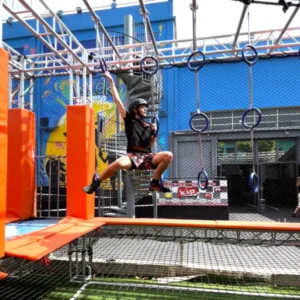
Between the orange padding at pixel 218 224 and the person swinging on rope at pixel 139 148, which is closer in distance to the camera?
the person swinging on rope at pixel 139 148

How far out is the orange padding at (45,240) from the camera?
252 cm

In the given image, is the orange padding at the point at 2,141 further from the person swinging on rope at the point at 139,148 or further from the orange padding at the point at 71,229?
the person swinging on rope at the point at 139,148

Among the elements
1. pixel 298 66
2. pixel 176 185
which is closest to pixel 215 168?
pixel 176 185

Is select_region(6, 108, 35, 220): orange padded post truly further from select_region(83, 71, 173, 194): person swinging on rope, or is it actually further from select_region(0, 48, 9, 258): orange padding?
select_region(0, 48, 9, 258): orange padding

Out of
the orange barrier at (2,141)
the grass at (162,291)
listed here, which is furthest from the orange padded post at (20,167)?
the orange barrier at (2,141)

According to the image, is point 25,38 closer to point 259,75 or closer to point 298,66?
point 259,75

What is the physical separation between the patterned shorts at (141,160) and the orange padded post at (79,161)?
1.47 meters

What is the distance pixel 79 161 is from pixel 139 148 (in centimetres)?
155

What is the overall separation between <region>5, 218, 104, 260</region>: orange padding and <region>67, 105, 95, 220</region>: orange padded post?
427 mm

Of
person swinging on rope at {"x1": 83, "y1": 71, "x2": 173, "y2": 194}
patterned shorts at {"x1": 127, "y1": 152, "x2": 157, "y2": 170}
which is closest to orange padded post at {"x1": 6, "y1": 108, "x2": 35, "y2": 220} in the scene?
person swinging on rope at {"x1": 83, "y1": 71, "x2": 173, "y2": 194}

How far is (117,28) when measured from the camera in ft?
34.5

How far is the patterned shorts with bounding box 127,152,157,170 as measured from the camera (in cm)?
338

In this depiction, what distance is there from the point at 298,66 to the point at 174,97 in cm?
343

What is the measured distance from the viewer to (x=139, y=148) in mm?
3473
